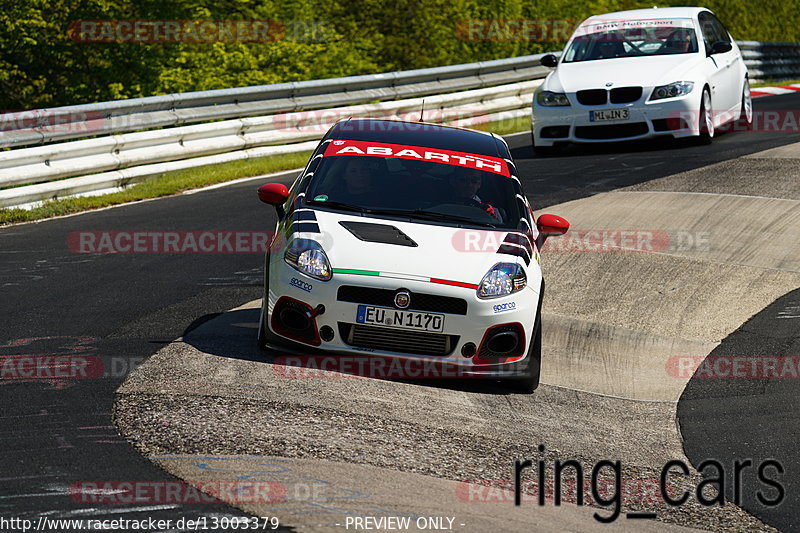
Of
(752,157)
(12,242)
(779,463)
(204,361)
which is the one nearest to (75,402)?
(204,361)

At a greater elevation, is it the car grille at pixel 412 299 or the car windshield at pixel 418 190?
the car windshield at pixel 418 190

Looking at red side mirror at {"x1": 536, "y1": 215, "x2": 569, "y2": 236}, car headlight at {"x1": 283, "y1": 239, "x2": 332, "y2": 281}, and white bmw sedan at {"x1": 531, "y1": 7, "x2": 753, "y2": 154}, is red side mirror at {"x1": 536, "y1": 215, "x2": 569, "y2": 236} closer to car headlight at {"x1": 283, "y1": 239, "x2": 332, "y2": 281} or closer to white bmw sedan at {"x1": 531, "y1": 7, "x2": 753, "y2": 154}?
car headlight at {"x1": 283, "y1": 239, "x2": 332, "y2": 281}

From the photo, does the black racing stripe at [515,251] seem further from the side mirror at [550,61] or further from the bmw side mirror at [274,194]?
the side mirror at [550,61]

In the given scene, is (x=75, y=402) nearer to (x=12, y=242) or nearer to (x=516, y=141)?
(x=12, y=242)

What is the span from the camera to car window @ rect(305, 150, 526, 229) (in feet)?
24.9

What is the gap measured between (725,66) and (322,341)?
36.4 feet

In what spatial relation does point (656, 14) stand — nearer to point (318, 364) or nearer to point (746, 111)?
point (746, 111)

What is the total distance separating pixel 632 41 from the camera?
636 inches

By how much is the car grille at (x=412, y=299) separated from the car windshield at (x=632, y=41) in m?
10.0

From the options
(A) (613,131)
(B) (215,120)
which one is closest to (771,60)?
(A) (613,131)

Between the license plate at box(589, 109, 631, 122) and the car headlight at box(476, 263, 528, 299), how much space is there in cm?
847

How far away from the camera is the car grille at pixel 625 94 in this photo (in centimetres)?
1487

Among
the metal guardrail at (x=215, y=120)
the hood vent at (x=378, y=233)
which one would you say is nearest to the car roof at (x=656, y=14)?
the metal guardrail at (x=215, y=120)

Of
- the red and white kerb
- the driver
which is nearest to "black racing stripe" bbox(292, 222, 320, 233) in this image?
the red and white kerb
